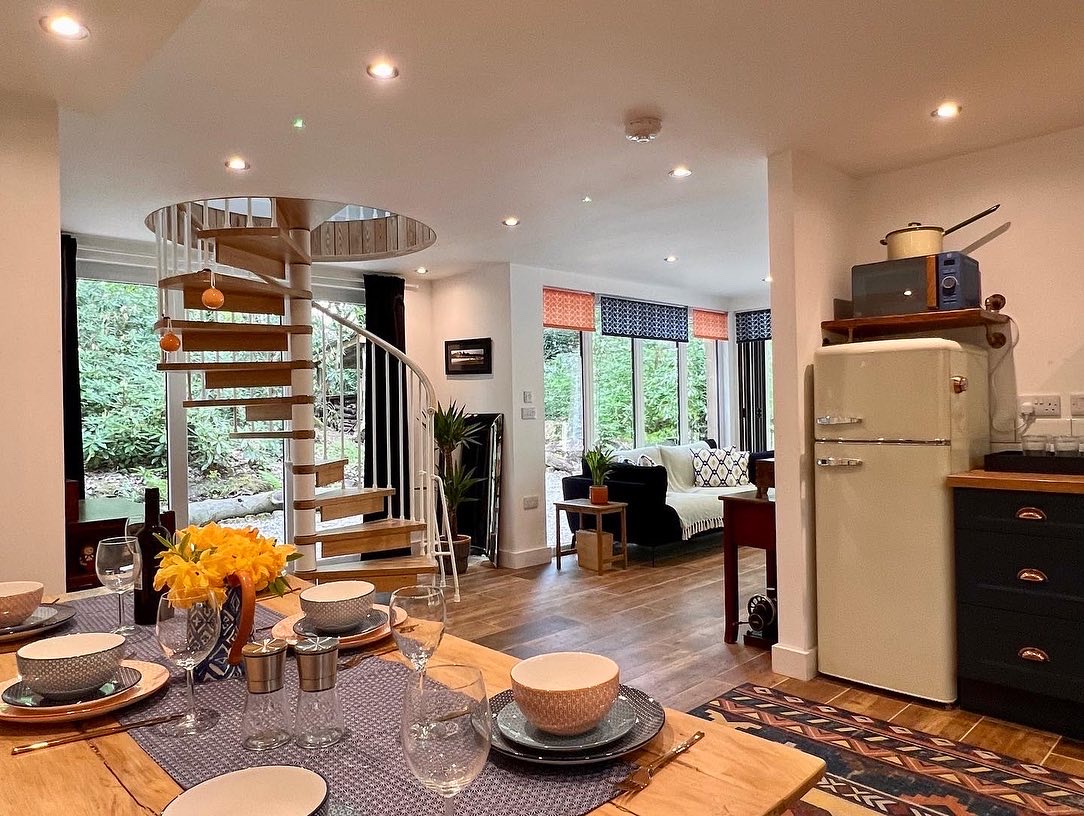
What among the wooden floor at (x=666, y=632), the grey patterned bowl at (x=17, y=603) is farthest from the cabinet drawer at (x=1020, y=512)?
the grey patterned bowl at (x=17, y=603)

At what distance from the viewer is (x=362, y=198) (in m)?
3.95

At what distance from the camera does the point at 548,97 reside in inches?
108

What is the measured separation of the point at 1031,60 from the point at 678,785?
271cm

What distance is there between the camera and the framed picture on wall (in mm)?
6121

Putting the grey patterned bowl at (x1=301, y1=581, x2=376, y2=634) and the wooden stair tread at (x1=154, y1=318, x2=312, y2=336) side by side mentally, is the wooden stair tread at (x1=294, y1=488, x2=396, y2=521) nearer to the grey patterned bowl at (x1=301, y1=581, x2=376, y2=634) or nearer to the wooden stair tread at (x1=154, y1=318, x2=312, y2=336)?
the wooden stair tread at (x1=154, y1=318, x2=312, y2=336)

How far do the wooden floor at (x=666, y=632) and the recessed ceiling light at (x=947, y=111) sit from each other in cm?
236

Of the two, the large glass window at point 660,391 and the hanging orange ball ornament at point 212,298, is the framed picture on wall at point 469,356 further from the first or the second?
the hanging orange ball ornament at point 212,298

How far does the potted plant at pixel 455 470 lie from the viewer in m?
5.82

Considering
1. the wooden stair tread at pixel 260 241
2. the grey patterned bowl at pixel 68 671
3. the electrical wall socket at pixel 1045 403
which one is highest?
the wooden stair tread at pixel 260 241

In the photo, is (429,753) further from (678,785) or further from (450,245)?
(450,245)

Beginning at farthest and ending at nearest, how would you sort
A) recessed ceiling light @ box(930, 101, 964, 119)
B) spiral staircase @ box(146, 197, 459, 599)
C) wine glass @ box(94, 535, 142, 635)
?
spiral staircase @ box(146, 197, 459, 599) → recessed ceiling light @ box(930, 101, 964, 119) → wine glass @ box(94, 535, 142, 635)

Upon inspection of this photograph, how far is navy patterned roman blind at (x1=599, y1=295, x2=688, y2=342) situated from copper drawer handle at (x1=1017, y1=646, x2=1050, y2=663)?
4.74 meters

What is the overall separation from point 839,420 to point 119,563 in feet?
9.02

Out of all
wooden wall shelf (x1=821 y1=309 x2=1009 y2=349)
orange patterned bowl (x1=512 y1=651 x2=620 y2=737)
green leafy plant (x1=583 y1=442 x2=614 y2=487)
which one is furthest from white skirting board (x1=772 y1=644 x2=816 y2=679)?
orange patterned bowl (x1=512 y1=651 x2=620 y2=737)
